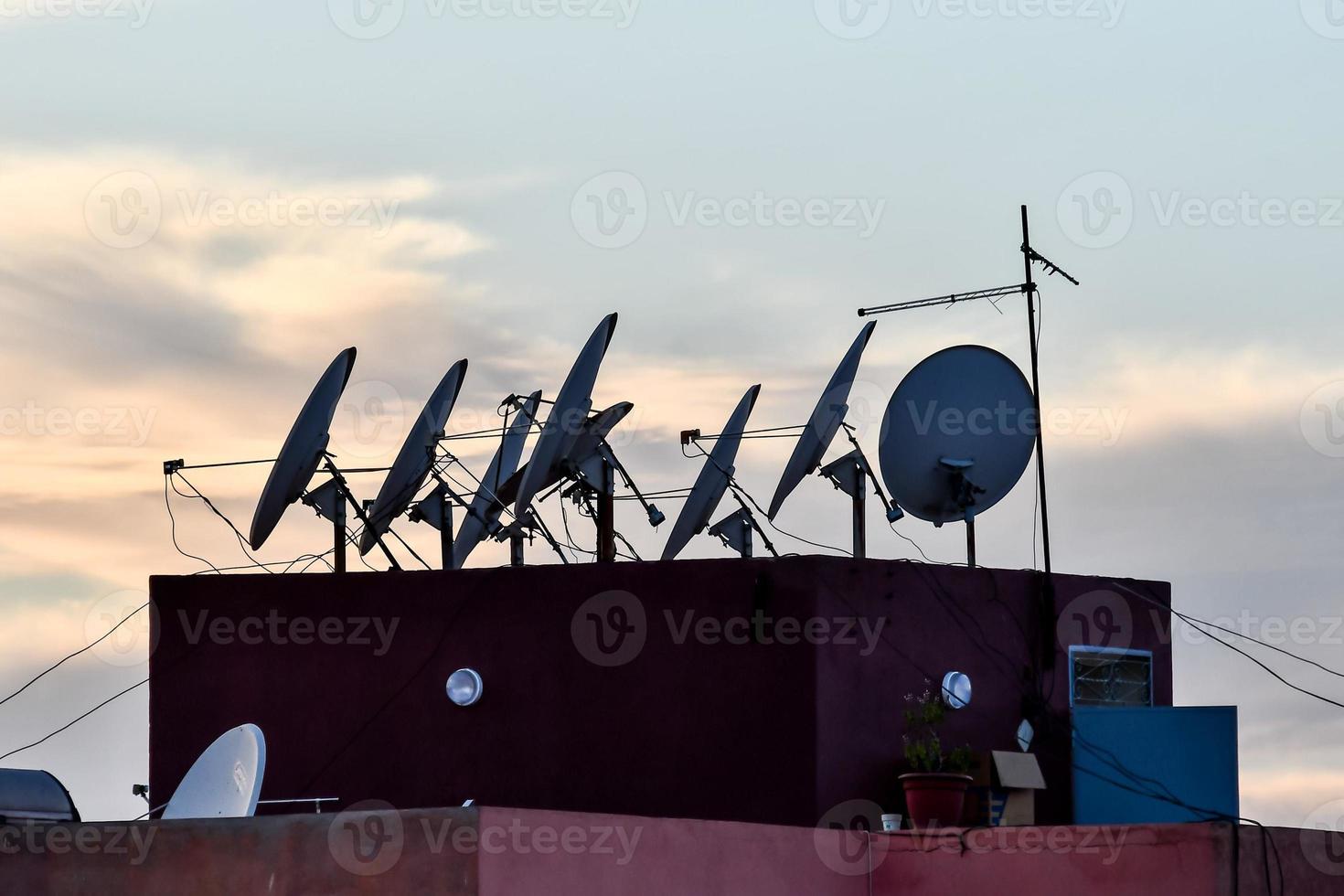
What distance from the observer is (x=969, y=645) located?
59.8 feet

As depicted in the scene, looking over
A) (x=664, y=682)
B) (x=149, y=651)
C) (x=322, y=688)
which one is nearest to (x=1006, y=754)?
(x=664, y=682)

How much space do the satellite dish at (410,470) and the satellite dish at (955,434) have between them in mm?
4742

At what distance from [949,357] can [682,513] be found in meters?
3.70

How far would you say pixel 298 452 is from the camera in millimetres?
19734

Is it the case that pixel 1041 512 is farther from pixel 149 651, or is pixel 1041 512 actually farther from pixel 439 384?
pixel 149 651

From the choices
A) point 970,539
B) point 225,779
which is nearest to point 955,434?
point 970,539

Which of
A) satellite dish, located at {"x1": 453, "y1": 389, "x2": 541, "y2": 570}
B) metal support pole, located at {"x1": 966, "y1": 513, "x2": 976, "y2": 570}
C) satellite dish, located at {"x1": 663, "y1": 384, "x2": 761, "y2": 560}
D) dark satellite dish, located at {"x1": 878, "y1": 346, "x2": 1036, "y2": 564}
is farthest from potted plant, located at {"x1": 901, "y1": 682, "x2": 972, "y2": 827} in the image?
satellite dish, located at {"x1": 453, "y1": 389, "x2": 541, "y2": 570}

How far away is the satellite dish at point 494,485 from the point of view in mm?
20438

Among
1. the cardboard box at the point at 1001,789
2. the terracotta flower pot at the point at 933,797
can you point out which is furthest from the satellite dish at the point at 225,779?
the cardboard box at the point at 1001,789

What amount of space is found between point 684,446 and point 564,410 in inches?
94.6

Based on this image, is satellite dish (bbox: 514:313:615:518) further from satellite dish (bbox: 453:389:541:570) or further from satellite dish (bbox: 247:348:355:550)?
satellite dish (bbox: 247:348:355:550)

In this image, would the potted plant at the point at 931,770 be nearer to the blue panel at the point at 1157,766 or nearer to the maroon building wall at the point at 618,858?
the maroon building wall at the point at 618,858

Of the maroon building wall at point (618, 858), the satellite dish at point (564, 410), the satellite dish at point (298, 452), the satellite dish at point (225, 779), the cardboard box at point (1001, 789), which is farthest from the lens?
the satellite dish at point (298, 452)

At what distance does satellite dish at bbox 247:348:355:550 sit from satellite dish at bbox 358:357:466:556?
2.86 feet
